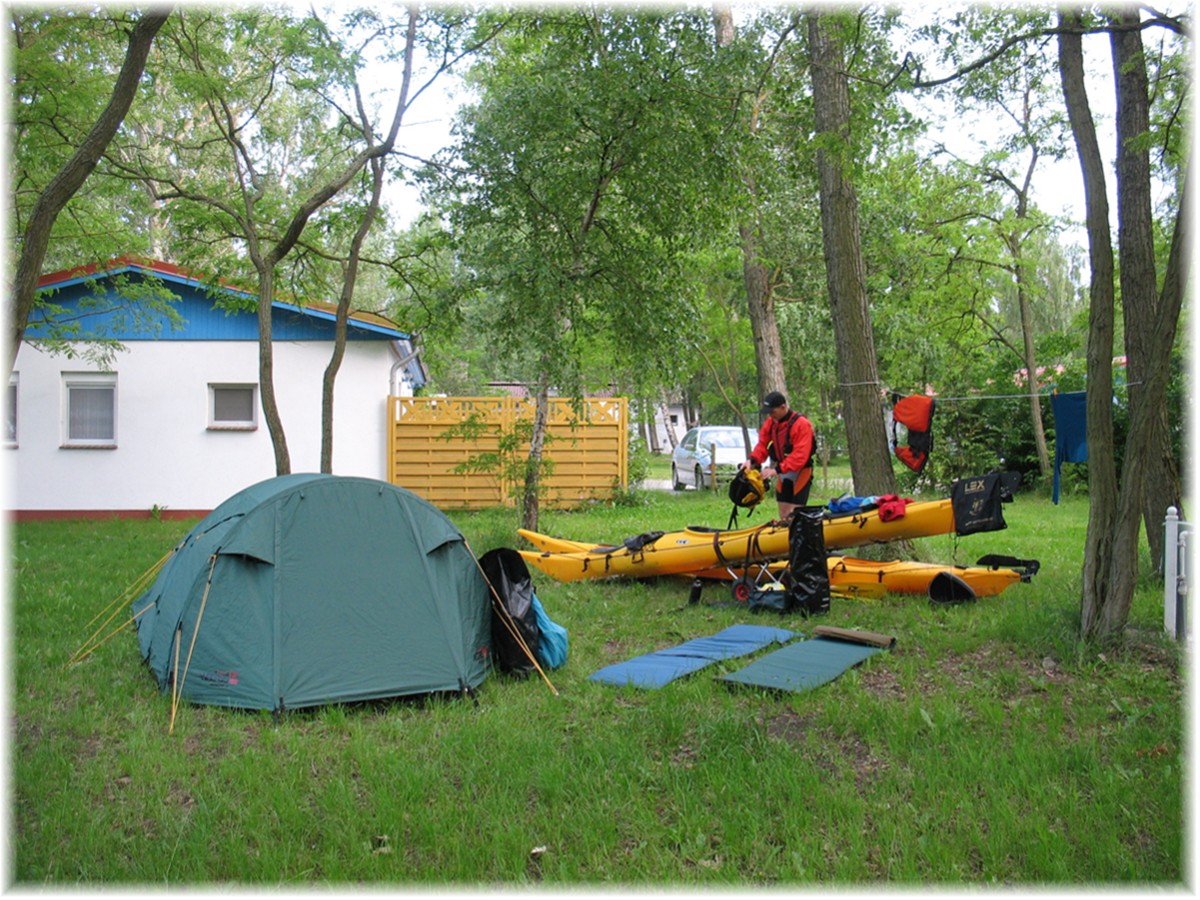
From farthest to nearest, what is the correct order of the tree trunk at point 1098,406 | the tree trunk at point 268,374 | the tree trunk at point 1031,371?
the tree trunk at point 1031,371 → the tree trunk at point 268,374 → the tree trunk at point 1098,406

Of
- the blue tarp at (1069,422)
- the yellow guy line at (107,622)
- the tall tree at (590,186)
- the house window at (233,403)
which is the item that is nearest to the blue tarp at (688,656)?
the blue tarp at (1069,422)

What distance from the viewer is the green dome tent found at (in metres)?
5.39

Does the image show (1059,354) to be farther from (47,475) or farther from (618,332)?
(47,475)

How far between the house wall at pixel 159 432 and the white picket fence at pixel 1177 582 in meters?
12.6

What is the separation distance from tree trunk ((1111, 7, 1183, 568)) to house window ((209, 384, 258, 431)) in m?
12.7

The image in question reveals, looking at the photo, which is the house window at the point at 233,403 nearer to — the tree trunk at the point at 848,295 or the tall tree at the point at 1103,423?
the tree trunk at the point at 848,295

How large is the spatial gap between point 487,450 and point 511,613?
406 inches

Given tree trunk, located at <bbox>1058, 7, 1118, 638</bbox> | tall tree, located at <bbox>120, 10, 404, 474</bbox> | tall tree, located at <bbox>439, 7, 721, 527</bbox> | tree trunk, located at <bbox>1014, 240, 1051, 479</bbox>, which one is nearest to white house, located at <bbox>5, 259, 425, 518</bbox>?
tall tree, located at <bbox>120, 10, 404, 474</bbox>

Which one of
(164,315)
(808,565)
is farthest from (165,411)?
(808,565)

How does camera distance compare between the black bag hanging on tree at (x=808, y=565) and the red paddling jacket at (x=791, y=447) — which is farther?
the red paddling jacket at (x=791, y=447)

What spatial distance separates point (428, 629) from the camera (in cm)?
565

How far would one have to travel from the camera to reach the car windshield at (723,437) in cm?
2020

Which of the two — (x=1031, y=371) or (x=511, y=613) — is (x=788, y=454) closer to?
(x=511, y=613)

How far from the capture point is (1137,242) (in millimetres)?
7031
